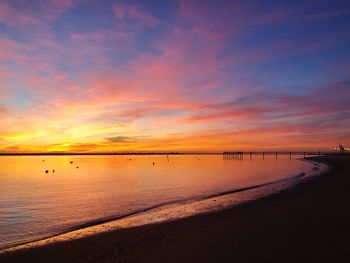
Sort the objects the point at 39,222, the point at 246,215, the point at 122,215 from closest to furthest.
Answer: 1. the point at 246,215
2. the point at 39,222
3. the point at 122,215

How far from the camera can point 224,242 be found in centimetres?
1120

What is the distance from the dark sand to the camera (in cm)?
968

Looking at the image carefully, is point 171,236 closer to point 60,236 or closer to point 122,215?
point 60,236

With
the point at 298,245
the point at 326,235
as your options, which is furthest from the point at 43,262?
the point at 326,235

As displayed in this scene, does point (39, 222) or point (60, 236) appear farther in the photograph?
point (39, 222)

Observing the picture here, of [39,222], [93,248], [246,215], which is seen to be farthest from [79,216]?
[246,215]

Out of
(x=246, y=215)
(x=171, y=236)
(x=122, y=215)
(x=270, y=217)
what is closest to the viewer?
(x=171, y=236)

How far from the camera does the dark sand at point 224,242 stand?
9680 mm

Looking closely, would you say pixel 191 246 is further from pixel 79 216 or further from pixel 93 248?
pixel 79 216

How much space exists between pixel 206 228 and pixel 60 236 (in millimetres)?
6949

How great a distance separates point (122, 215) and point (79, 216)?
292cm

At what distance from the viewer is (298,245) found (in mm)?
10359

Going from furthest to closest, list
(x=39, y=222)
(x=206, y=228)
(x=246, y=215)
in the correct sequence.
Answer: (x=39, y=222) → (x=246, y=215) → (x=206, y=228)

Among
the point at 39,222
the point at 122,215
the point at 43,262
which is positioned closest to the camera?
the point at 43,262
